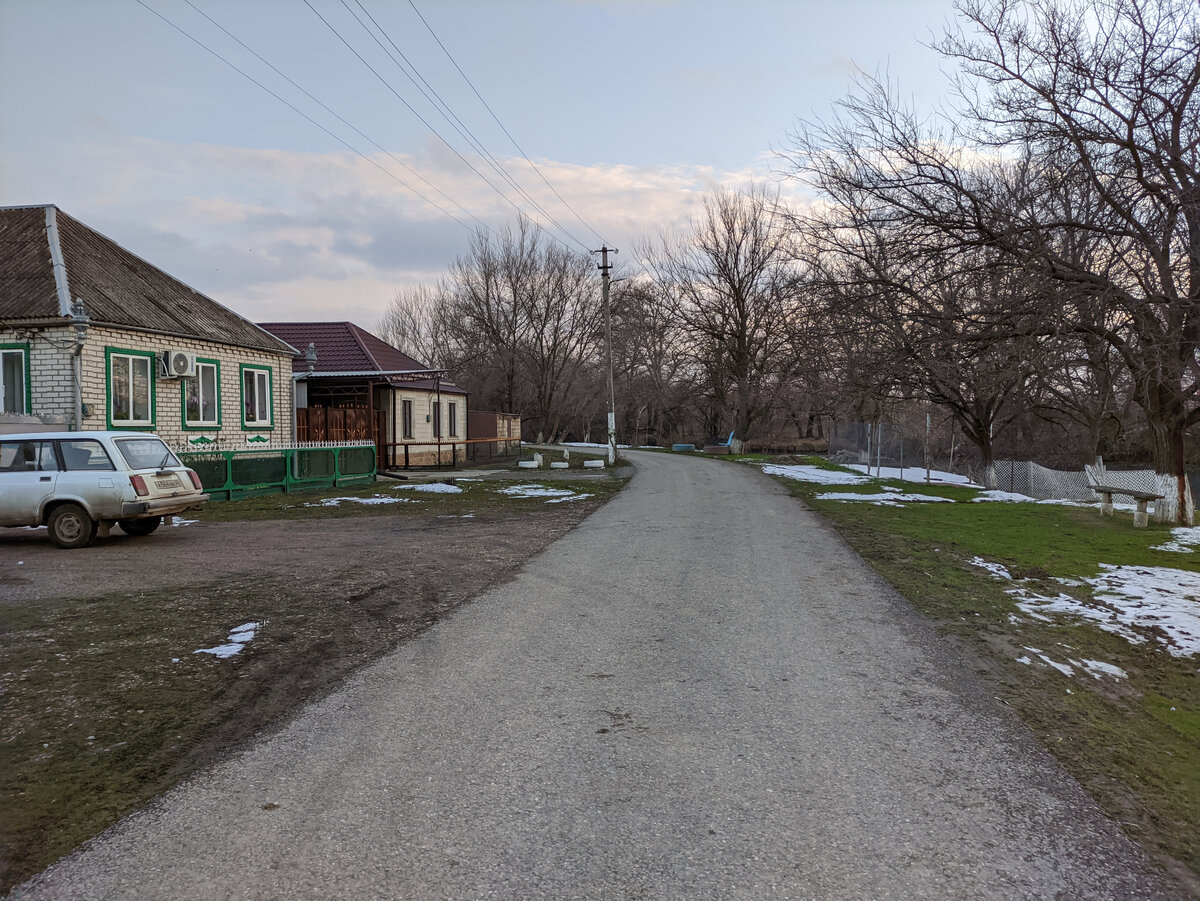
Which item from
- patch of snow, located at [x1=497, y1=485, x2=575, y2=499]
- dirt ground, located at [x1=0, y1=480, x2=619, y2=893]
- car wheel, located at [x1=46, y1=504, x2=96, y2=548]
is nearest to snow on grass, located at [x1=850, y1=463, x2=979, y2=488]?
patch of snow, located at [x1=497, y1=485, x2=575, y2=499]

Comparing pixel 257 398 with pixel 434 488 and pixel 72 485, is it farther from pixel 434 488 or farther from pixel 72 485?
pixel 72 485

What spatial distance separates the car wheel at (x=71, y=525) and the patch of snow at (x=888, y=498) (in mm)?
14809

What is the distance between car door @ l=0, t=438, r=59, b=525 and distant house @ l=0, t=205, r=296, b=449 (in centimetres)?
387

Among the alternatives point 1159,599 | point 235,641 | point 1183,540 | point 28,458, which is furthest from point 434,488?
point 1159,599

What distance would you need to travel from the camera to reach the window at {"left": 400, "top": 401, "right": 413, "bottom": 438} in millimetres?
30845

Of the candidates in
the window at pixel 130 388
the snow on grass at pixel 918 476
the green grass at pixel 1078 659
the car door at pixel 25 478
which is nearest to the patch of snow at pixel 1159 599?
the green grass at pixel 1078 659

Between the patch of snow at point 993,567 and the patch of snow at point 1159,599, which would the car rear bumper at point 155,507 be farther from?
the patch of snow at point 1159,599

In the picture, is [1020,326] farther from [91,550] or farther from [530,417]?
[530,417]

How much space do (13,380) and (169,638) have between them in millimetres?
13732

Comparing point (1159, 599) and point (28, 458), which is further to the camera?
point (28, 458)

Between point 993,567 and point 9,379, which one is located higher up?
point 9,379

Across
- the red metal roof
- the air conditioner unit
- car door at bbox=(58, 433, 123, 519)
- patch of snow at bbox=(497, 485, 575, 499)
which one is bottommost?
patch of snow at bbox=(497, 485, 575, 499)

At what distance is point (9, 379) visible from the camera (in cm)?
1653

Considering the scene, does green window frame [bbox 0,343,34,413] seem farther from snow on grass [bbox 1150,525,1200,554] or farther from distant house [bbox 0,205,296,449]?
snow on grass [bbox 1150,525,1200,554]
